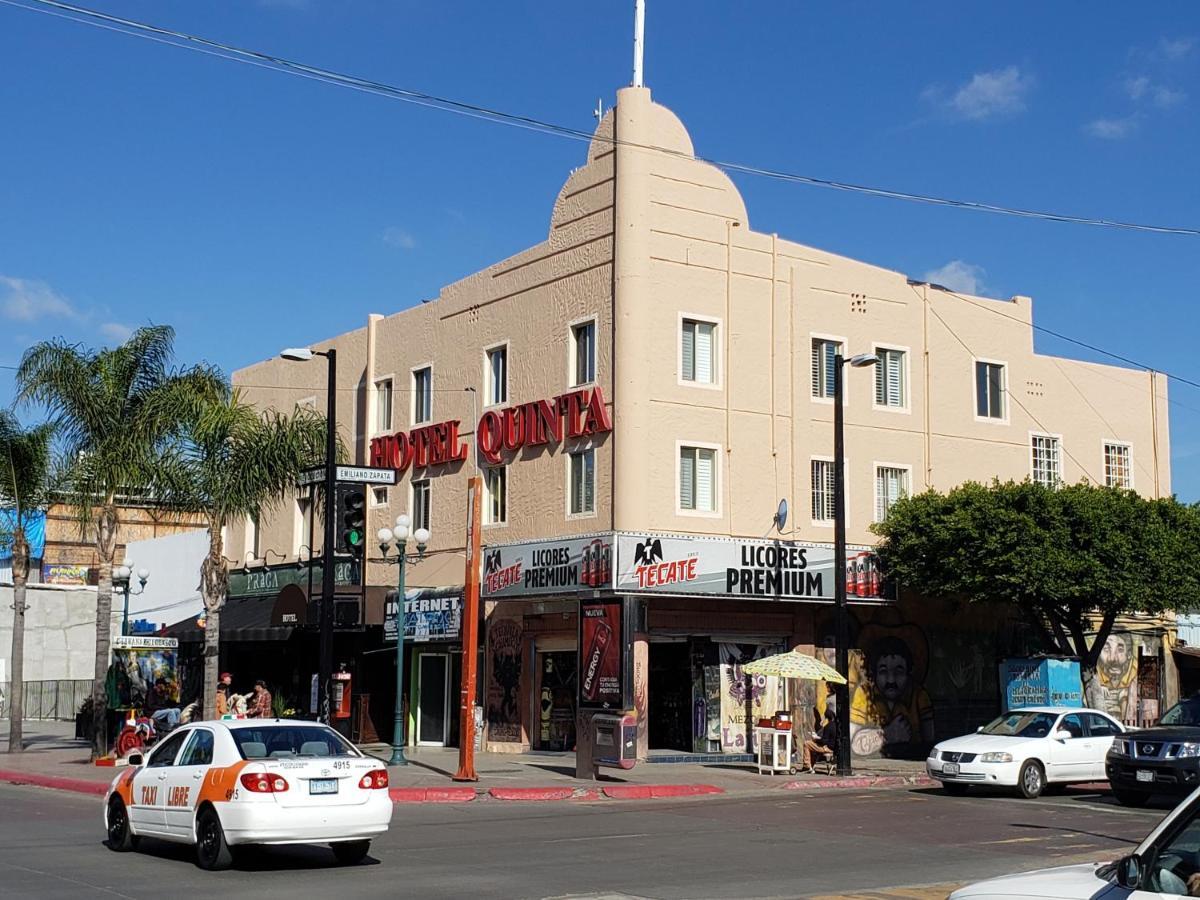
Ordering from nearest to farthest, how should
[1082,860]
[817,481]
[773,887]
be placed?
[773,887]
[1082,860]
[817,481]

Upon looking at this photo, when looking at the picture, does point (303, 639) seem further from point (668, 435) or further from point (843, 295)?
point (843, 295)

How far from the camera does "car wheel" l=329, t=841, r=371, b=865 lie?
1496 cm

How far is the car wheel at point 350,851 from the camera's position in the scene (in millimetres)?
14961

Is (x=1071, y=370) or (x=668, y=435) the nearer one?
(x=668, y=435)

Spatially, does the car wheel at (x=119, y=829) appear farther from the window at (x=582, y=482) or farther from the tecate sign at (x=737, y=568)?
the window at (x=582, y=482)

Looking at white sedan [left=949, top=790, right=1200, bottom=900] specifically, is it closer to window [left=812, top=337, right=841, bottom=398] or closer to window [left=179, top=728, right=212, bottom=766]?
window [left=179, top=728, right=212, bottom=766]

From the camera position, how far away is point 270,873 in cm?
1422

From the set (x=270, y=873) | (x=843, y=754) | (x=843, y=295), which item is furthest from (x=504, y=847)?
(x=843, y=295)

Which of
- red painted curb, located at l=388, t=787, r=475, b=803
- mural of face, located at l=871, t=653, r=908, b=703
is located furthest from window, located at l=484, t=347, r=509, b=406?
red painted curb, located at l=388, t=787, r=475, b=803

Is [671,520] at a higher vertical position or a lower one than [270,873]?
higher

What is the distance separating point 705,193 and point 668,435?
18.0 feet

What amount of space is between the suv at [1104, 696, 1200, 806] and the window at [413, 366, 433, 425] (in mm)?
19675

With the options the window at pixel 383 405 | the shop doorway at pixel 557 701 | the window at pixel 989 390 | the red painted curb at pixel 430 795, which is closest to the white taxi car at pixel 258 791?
the red painted curb at pixel 430 795

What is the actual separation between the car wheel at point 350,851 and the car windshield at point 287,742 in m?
0.91
